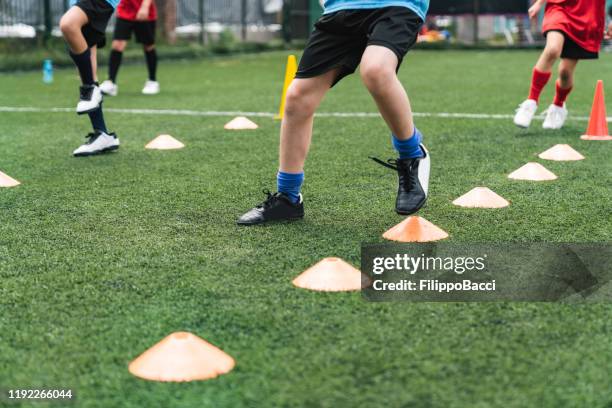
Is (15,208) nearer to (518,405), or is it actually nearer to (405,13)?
(405,13)

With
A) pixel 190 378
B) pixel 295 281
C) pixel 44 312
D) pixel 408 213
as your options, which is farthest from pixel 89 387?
pixel 408 213

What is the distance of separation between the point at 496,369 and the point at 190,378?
742 mm

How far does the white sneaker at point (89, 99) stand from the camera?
5.95 metres

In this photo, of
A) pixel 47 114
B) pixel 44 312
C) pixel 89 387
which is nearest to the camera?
pixel 89 387

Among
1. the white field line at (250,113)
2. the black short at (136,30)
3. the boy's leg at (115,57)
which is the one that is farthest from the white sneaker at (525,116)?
the black short at (136,30)

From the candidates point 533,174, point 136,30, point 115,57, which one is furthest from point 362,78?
point 136,30

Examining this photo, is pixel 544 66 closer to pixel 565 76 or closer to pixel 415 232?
pixel 565 76

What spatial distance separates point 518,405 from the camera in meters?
2.04

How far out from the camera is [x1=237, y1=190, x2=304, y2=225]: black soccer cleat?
3.97 meters

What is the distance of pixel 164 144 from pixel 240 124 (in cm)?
118

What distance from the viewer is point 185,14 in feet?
73.3

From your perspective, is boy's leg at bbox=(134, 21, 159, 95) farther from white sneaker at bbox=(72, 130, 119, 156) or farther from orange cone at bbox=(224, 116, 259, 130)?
white sneaker at bbox=(72, 130, 119, 156)

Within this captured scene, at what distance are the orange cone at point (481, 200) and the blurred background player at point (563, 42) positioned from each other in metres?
2.69

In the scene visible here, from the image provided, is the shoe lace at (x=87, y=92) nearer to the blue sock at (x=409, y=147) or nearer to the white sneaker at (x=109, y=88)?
the blue sock at (x=409, y=147)
